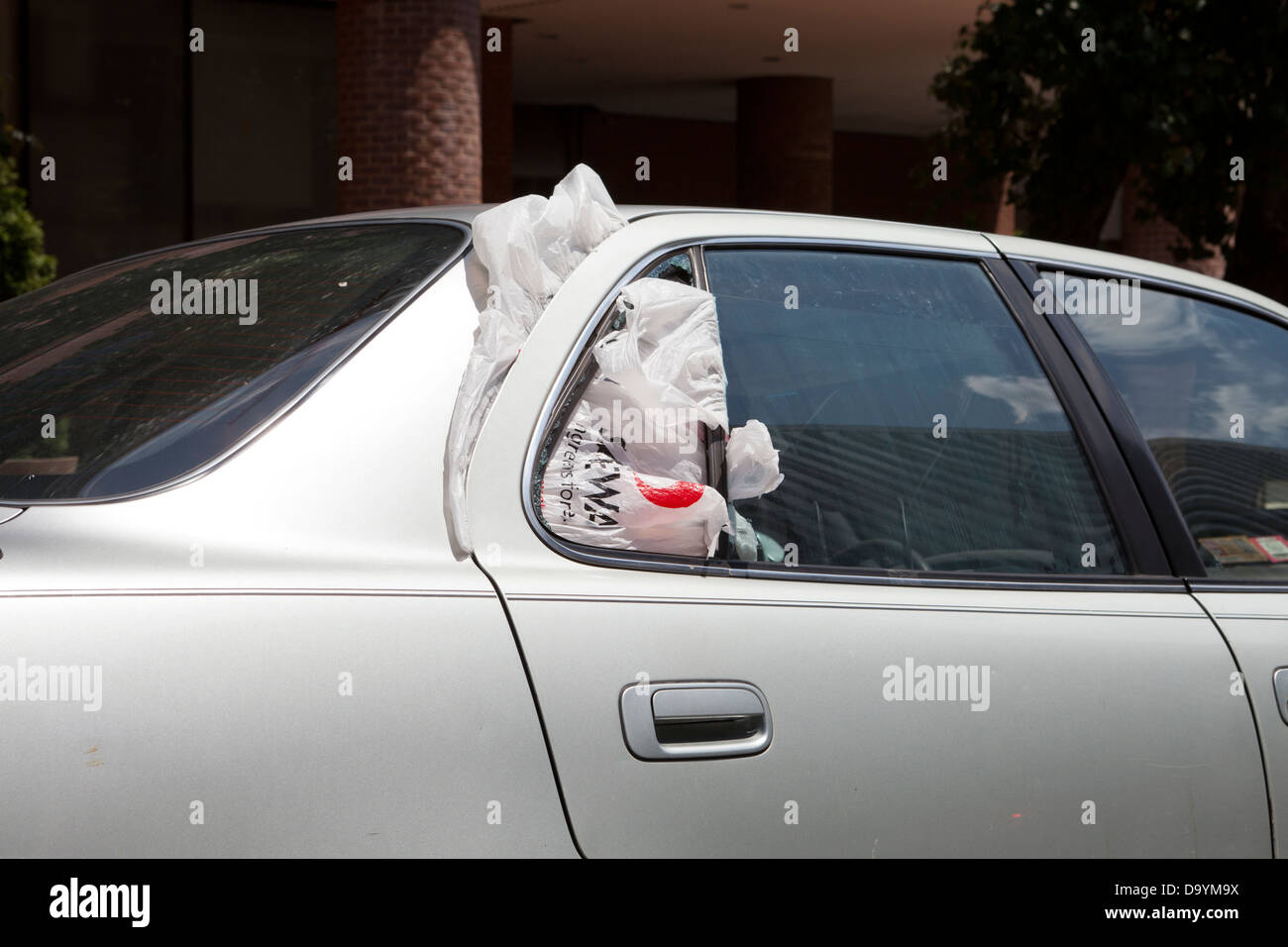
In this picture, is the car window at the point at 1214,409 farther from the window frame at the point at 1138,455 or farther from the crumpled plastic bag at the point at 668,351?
the crumpled plastic bag at the point at 668,351

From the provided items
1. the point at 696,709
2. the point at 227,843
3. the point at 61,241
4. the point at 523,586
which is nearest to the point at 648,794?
the point at 696,709

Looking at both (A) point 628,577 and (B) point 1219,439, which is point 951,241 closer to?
(B) point 1219,439

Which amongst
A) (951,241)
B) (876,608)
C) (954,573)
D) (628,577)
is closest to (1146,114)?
(951,241)

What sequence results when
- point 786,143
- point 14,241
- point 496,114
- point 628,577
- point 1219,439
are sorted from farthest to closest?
point 786,143
point 496,114
point 14,241
point 1219,439
point 628,577

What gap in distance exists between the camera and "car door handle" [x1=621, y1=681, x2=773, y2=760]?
180cm

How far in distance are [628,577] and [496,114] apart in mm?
17308

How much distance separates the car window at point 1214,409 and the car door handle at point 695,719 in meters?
1.06

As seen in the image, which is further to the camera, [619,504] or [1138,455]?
[1138,455]

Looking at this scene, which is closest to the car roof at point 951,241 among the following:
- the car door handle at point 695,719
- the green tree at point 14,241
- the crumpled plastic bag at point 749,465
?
the crumpled plastic bag at point 749,465

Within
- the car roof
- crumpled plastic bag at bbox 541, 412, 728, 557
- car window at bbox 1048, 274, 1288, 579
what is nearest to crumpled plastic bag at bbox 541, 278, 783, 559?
crumpled plastic bag at bbox 541, 412, 728, 557

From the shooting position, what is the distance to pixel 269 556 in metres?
1.71

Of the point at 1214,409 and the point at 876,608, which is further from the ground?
the point at 1214,409

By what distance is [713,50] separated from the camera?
19.7 metres

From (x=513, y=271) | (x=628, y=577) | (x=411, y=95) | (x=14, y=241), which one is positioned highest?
(x=411, y=95)
